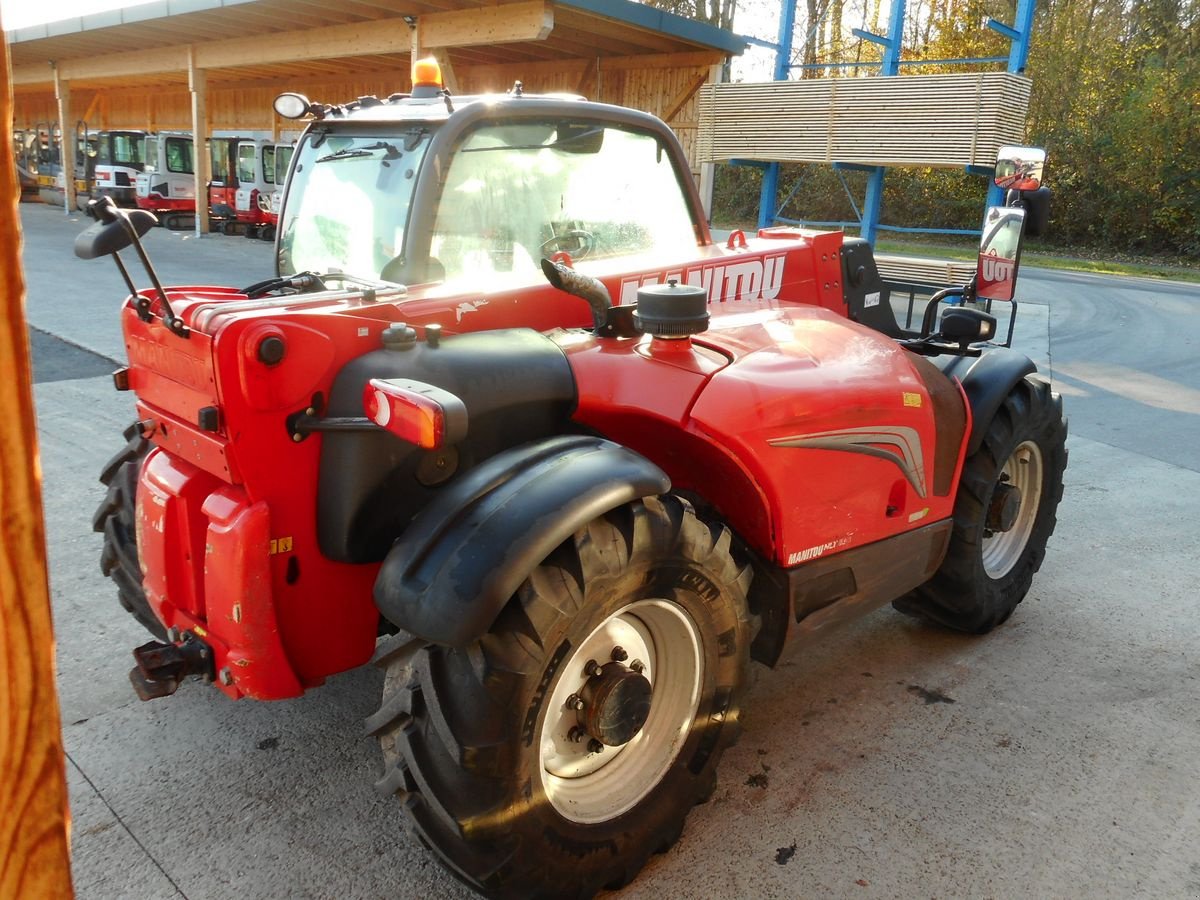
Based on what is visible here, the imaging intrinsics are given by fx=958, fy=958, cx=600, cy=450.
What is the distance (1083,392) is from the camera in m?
9.05

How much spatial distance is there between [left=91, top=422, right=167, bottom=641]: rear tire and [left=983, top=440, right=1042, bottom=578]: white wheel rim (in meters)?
3.30

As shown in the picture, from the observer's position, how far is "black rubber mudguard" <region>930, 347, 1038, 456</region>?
144 inches

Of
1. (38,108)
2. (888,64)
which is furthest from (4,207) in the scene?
(38,108)

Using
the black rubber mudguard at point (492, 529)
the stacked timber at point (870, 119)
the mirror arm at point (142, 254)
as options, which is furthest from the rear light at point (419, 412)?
the stacked timber at point (870, 119)

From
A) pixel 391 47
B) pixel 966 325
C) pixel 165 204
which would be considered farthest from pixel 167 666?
pixel 165 204

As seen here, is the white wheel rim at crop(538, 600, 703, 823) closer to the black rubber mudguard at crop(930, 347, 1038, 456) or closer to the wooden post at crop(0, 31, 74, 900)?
the wooden post at crop(0, 31, 74, 900)

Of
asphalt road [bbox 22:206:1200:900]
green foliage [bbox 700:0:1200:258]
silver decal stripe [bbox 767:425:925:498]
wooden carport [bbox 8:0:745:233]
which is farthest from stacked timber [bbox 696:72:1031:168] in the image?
green foliage [bbox 700:0:1200:258]

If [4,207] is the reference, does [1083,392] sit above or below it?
below

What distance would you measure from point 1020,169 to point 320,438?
3.54m

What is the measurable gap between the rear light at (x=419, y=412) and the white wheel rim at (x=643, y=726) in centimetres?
70

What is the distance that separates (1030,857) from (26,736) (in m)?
2.61

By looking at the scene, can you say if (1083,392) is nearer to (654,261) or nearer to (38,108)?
(654,261)

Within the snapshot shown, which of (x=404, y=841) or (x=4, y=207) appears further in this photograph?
(x=404, y=841)

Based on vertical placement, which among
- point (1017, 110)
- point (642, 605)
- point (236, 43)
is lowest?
point (642, 605)
